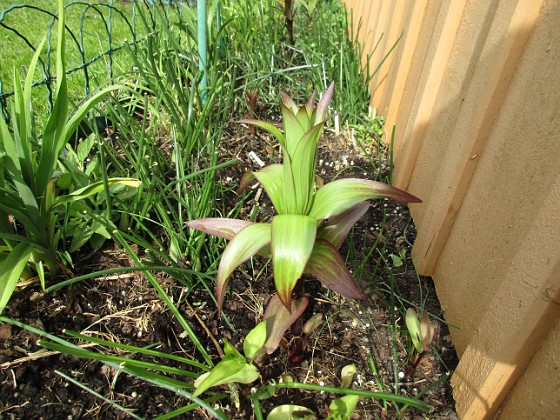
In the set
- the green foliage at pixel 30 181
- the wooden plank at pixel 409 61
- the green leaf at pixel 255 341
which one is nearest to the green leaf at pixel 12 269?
the green foliage at pixel 30 181

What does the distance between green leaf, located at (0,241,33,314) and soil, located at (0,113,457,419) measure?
0.71ft

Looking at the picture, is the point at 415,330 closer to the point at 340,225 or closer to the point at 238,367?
the point at 340,225

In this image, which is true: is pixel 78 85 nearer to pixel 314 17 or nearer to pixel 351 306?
pixel 314 17

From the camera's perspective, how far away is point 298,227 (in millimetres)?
896

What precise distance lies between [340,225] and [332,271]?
0.15m

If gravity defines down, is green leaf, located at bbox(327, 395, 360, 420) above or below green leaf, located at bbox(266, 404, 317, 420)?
above

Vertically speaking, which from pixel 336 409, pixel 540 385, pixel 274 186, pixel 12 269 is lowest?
pixel 336 409

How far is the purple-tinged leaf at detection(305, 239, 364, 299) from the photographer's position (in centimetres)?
94

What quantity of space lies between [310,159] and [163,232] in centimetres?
86

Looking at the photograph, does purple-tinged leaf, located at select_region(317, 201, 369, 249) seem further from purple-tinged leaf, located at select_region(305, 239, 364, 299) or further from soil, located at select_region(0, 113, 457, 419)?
soil, located at select_region(0, 113, 457, 419)

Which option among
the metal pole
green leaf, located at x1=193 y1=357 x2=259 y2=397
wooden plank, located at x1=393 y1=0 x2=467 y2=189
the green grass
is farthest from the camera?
the green grass

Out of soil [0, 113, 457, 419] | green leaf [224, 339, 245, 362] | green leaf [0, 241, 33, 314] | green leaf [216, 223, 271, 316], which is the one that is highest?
green leaf [216, 223, 271, 316]

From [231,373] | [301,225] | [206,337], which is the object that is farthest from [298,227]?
[206,337]

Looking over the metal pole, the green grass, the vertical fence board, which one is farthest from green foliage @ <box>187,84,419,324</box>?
the green grass
